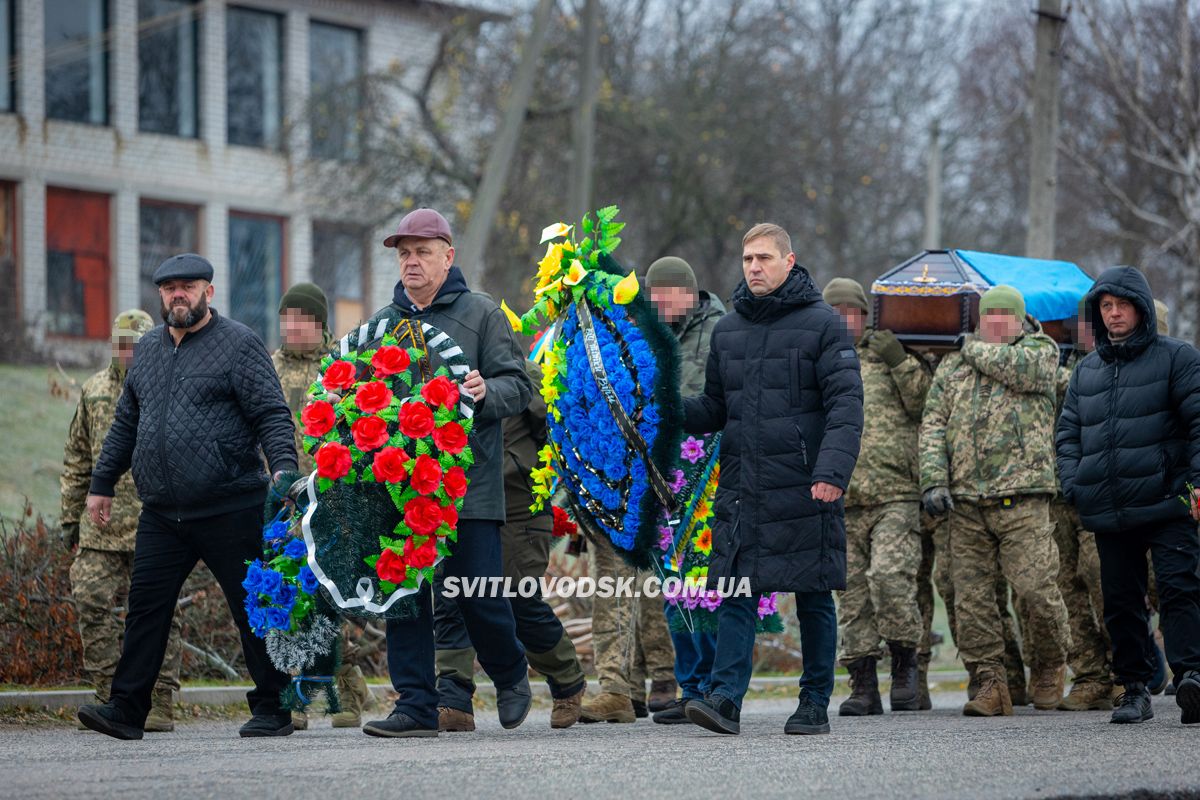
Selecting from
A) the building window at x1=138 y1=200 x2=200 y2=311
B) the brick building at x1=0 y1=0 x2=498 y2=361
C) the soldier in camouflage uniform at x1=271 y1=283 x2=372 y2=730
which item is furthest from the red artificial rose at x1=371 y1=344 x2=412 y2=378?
the building window at x1=138 y1=200 x2=200 y2=311

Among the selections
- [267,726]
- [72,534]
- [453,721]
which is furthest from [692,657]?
[72,534]

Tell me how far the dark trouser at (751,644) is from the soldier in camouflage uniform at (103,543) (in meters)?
2.97

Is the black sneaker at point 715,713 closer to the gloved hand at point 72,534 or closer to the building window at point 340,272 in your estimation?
the gloved hand at point 72,534

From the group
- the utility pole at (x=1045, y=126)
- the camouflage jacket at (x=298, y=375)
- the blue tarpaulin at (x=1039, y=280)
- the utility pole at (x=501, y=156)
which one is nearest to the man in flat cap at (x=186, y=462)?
the camouflage jacket at (x=298, y=375)

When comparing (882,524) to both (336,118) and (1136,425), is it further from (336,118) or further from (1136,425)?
(336,118)

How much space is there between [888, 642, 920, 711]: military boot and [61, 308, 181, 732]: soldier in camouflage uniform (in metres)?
4.11

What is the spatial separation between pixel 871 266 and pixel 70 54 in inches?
660

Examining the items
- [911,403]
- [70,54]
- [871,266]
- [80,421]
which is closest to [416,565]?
[80,421]

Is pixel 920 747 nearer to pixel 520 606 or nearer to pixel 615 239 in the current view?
pixel 520 606

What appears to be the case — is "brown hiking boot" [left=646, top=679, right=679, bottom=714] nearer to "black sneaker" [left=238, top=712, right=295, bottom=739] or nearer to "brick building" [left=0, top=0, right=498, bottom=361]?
"black sneaker" [left=238, top=712, right=295, bottom=739]

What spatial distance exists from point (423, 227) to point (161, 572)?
2007 millimetres

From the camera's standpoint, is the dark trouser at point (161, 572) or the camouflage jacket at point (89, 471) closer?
the dark trouser at point (161, 572)

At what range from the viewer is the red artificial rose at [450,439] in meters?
7.82

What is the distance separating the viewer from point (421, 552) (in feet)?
25.8
